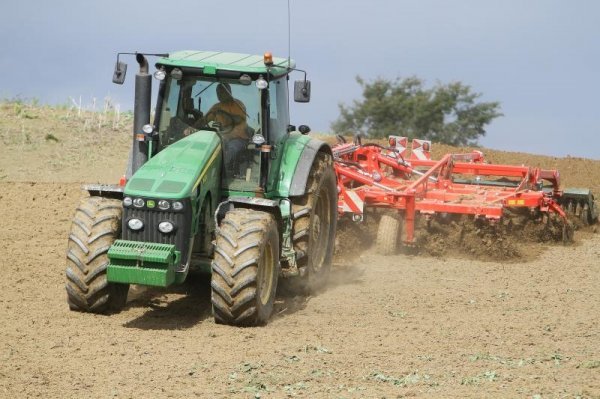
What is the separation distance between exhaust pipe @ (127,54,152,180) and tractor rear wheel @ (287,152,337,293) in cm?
150

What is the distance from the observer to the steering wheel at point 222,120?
959 centimetres

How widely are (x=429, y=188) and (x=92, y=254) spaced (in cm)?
757

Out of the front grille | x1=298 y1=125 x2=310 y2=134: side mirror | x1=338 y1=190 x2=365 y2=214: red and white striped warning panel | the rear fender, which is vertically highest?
x1=298 y1=125 x2=310 y2=134: side mirror

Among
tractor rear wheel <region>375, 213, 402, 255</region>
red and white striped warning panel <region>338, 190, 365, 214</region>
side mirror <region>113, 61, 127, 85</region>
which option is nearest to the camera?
side mirror <region>113, 61, 127, 85</region>

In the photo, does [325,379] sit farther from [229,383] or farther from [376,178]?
[376,178]

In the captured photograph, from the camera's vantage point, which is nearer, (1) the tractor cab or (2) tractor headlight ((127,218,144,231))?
(2) tractor headlight ((127,218,144,231))

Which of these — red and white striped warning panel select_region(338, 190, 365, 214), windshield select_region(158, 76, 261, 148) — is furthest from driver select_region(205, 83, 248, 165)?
red and white striped warning panel select_region(338, 190, 365, 214)

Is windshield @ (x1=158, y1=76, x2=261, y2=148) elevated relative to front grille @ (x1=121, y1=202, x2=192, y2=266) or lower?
elevated

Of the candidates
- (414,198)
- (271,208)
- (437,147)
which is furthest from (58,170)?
(271,208)

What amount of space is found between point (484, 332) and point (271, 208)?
2.07m

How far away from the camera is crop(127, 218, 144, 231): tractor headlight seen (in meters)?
8.52

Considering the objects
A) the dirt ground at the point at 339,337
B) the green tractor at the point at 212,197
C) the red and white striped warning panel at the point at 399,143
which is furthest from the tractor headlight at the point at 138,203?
the red and white striped warning panel at the point at 399,143

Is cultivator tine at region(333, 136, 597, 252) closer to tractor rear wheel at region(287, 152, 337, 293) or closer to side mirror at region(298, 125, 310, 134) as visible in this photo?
tractor rear wheel at region(287, 152, 337, 293)

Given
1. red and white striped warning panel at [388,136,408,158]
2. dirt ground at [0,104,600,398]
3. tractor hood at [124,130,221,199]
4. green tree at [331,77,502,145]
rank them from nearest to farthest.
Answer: dirt ground at [0,104,600,398] → tractor hood at [124,130,221,199] → red and white striped warning panel at [388,136,408,158] → green tree at [331,77,502,145]
